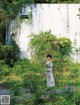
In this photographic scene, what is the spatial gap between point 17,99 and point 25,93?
0.80 ft

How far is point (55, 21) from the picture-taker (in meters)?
26.2

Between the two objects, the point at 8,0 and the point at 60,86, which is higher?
the point at 8,0

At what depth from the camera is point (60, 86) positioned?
1123cm

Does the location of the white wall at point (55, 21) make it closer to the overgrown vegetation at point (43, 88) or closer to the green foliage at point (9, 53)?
the green foliage at point (9, 53)

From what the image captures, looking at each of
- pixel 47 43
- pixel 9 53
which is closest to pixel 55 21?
pixel 47 43

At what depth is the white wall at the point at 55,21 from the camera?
26.1 metres

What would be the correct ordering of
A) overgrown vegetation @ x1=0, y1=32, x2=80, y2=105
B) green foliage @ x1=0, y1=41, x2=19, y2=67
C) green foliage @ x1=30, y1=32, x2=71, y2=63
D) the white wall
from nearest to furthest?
overgrown vegetation @ x1=0, y1=32, x2=80, y2=105, green foliage @ x1=0, y1=41, x2=19, y2=67, green foliage @ x1=30, y1=32, x2=71, y2=63, the white wall

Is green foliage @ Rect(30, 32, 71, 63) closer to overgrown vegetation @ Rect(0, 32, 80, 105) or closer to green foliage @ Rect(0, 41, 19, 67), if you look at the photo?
green foliage @ Rect(0, 41, 19, 67)

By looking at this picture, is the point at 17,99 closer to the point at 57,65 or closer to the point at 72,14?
the point at 57,65

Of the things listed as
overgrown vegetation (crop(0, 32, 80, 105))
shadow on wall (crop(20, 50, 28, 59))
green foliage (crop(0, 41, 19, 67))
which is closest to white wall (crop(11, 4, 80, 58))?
shadow on wall (crop(20, 50, 28, 59))

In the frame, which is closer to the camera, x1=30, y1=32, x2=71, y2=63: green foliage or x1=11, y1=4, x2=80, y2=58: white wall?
x1=30, y1=32, x2=71, y2=63: green foliage

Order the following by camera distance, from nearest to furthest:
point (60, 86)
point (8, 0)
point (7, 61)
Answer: point (60, 86), point (8, 0), point (7, 61)

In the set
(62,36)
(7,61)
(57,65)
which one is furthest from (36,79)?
(62,36)

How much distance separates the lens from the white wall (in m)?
26.1
